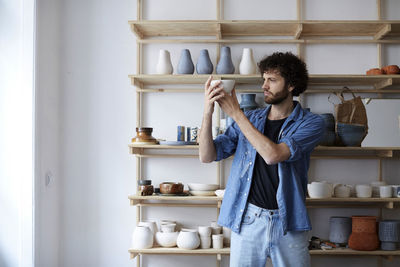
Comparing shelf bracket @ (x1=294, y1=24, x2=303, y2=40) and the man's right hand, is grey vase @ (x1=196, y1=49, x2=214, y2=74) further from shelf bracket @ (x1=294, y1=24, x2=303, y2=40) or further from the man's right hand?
the man's right hand

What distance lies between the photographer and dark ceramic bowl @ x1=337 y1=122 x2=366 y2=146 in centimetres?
266

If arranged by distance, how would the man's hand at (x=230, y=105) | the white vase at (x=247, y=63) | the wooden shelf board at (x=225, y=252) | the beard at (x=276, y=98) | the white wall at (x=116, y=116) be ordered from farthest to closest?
the white wall at (x=116, y=116) → the white vase at (x=247, y=63) → the wooden shelf board at (x=225, y=252) → the beard at (x=276, y=98) → the man's hand at (x=230, y=105)

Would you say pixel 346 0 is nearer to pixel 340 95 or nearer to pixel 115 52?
pixel 340 95

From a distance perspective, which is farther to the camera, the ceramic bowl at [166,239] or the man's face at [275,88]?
the ceramic bowl at [166,239]

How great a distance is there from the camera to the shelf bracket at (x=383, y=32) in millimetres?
2659

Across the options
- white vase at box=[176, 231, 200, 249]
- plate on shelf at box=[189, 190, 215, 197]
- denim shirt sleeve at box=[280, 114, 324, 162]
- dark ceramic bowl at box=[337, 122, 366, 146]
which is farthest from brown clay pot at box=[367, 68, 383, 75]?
white vase at box=[176, 231, 200, 249]

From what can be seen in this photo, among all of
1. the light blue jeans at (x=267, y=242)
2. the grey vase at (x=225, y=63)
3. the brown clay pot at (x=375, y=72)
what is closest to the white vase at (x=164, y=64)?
the grey vase at (x=225, y=63)

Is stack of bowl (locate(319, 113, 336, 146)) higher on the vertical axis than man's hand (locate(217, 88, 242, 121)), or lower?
lower

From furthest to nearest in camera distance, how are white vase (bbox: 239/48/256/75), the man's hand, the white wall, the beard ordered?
the white wall
white vase (bbox: 239/48/256/75)
the beard
the man's hand

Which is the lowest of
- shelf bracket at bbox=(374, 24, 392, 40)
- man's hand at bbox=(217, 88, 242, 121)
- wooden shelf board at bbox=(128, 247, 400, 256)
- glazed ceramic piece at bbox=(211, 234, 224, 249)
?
wooden shelf board at bbox=(128, 247, 400, 256)

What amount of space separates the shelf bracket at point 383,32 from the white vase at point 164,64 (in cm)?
142

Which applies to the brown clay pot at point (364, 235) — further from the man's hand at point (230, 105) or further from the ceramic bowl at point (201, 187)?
the man's hand at point (230, 105)

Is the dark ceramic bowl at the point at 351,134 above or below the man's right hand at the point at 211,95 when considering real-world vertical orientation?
below

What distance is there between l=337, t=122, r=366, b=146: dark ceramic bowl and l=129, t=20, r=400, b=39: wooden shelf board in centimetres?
66
